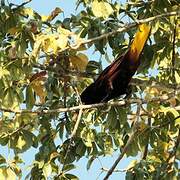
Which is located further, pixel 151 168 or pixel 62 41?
pixel 151 168

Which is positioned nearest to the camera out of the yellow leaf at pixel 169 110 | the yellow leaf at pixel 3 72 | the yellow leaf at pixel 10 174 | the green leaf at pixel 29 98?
the yellow leaf at pixel 3 72

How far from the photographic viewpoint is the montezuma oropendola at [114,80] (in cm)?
382

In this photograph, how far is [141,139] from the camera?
13.7 ft

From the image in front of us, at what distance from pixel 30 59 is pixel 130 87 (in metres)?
1.11

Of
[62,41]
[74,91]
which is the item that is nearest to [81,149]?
[74,91]

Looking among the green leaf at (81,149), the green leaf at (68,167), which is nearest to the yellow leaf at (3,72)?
the green leaf at (68,167)

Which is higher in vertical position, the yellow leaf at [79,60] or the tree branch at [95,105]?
the yellow leaf at [79,60]

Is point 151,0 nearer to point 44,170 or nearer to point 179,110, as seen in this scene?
point 179,110

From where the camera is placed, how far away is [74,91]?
409 centimetres

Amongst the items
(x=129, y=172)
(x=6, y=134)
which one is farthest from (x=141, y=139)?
(x=6, y=134)

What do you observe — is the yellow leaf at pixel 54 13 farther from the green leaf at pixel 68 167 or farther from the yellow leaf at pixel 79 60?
the green leaf at pixel 68 167

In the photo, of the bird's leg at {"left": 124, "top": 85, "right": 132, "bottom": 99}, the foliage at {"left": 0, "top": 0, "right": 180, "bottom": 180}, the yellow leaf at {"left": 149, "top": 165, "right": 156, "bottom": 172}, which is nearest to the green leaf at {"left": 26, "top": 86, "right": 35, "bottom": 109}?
the foliage at {"left": 0, "top": 0, "right": 180, "bottom": 180}

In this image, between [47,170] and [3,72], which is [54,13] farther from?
[47,170]

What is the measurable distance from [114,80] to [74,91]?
29cm
